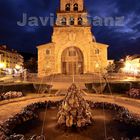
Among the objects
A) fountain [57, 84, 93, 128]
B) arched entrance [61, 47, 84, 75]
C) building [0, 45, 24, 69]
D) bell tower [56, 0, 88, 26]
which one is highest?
bell tower [56, 0, 88, 26]

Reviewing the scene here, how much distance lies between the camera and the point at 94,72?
45.3 m

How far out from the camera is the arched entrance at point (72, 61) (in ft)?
150

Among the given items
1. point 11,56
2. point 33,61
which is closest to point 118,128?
point 33,61

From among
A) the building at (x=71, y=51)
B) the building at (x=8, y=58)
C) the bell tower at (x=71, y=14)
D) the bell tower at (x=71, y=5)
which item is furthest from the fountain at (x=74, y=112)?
the building at (x=8, y=58)

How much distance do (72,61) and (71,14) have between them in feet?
32.2

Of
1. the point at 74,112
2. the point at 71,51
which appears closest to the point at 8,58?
the point at 71,51

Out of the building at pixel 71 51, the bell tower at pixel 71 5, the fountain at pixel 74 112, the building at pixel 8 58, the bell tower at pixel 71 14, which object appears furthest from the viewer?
the building at pixel 8 58

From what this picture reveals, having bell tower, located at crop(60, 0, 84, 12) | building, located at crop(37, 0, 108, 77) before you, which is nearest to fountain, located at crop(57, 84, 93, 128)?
building, located at crop(37, 0, 108, 77)

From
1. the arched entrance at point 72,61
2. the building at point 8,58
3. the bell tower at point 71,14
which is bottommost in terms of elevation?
the arched entrance at point 72,61

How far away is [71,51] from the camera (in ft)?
152

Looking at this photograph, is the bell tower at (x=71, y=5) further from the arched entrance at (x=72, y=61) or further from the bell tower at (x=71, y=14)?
the arched entrance at (x=72, y=61)

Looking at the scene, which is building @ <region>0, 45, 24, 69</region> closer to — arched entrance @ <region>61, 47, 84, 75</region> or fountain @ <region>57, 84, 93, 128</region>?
arched entrance @ <region>61, 47, 84, 75</region>

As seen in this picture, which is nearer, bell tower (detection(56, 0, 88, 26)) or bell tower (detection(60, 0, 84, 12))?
bell tower (detection(56, 0, 88, 26))

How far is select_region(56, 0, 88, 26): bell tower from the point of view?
47.0 meters
